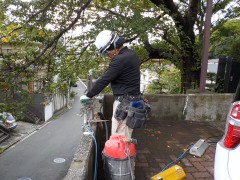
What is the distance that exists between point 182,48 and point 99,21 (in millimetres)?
3505

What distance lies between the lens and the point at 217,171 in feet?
6.77

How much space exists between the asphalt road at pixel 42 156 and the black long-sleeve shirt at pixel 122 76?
5.52 m

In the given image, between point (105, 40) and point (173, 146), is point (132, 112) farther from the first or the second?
point (173, 146)

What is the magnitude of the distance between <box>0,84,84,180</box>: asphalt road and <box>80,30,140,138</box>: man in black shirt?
17.8ft

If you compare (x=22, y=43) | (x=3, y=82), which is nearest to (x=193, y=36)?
(x=22, y=43)

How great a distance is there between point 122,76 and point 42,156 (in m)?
11.5

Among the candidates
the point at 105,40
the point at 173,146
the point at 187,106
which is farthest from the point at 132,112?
the point at 187,106

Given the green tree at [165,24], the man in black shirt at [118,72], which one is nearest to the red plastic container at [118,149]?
the man in black shirt at [118,72]

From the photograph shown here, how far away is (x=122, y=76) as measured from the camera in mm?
3242

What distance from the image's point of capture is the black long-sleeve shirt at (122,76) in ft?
10.2

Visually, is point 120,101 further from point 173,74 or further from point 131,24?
point 173,74

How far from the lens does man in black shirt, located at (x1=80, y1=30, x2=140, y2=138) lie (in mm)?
3127

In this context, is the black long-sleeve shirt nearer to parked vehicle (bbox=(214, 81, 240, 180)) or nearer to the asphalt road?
parked vehicle (bbox=(214, 81, 240, 180))

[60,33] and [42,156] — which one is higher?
[60,33]
